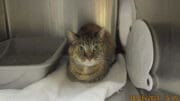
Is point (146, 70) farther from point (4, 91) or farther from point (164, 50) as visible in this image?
point (4, 91)

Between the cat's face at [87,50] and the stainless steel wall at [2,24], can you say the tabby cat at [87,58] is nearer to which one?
the cat's face at [87,50]

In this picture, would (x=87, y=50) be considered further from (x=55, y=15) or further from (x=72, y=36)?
(x=55, y=15)

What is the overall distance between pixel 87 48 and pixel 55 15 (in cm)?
36

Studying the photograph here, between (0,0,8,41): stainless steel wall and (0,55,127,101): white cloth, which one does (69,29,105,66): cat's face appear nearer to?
(0,55,127,101): white cloth

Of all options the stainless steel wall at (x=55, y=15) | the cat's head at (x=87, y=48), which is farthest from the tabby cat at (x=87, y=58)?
the stainless steel wall at (x=55, y=15)

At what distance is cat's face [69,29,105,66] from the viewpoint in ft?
2.76

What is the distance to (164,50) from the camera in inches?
22.5

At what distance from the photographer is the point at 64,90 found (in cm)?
78

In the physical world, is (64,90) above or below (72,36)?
below

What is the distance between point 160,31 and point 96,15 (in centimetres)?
58

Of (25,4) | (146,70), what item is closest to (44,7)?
(25,4)

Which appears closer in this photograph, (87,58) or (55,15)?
(87,58)

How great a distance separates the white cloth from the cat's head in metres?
0.08

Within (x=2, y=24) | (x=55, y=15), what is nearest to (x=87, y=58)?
(x=55, y=15)
